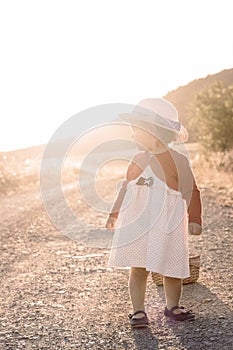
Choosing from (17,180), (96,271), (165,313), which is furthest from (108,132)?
(17,180)

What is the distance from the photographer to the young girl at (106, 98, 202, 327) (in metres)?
5.96

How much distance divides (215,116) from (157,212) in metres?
36.5

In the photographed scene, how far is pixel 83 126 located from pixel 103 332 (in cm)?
234

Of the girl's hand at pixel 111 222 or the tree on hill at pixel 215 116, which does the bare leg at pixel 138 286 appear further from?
the tree on hill at pixel 215 116

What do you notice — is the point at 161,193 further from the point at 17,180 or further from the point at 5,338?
the point at 17,180

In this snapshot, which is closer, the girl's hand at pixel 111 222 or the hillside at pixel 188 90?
the girl's hand at pixel 111 222

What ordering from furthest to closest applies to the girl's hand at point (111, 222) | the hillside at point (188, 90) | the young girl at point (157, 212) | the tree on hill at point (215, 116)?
the hillside at point (188, 90) < the tree on hill at point (215, 116) < the girl's hand at point (111, 222) < the young girl at point (157, 212)

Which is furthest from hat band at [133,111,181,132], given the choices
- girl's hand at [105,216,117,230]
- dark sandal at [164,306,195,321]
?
dark sandal at [164,306,195,321]

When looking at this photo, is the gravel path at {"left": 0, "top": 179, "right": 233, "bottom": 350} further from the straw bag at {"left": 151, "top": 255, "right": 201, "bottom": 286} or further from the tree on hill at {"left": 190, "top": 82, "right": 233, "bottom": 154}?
the tree on hill at {"left": 190, "top": 82, "right": 233, "bottom": 154}

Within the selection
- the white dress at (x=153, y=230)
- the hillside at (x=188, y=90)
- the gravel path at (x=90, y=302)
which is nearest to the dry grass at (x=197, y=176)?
the gravel path at (x=90, y=302)

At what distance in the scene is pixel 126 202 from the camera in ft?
20.2

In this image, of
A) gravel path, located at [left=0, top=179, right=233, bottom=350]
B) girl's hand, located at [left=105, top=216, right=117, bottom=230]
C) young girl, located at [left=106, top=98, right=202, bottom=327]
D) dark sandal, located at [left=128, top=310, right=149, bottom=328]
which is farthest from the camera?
girl's hand, located at [left=105, top=216, right=117, bottom=230]

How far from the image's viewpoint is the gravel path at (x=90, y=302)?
555cm

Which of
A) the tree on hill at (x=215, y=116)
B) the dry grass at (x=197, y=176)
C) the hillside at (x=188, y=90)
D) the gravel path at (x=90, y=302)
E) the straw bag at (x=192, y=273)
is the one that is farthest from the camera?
the hillside at (x=188, y=90)
